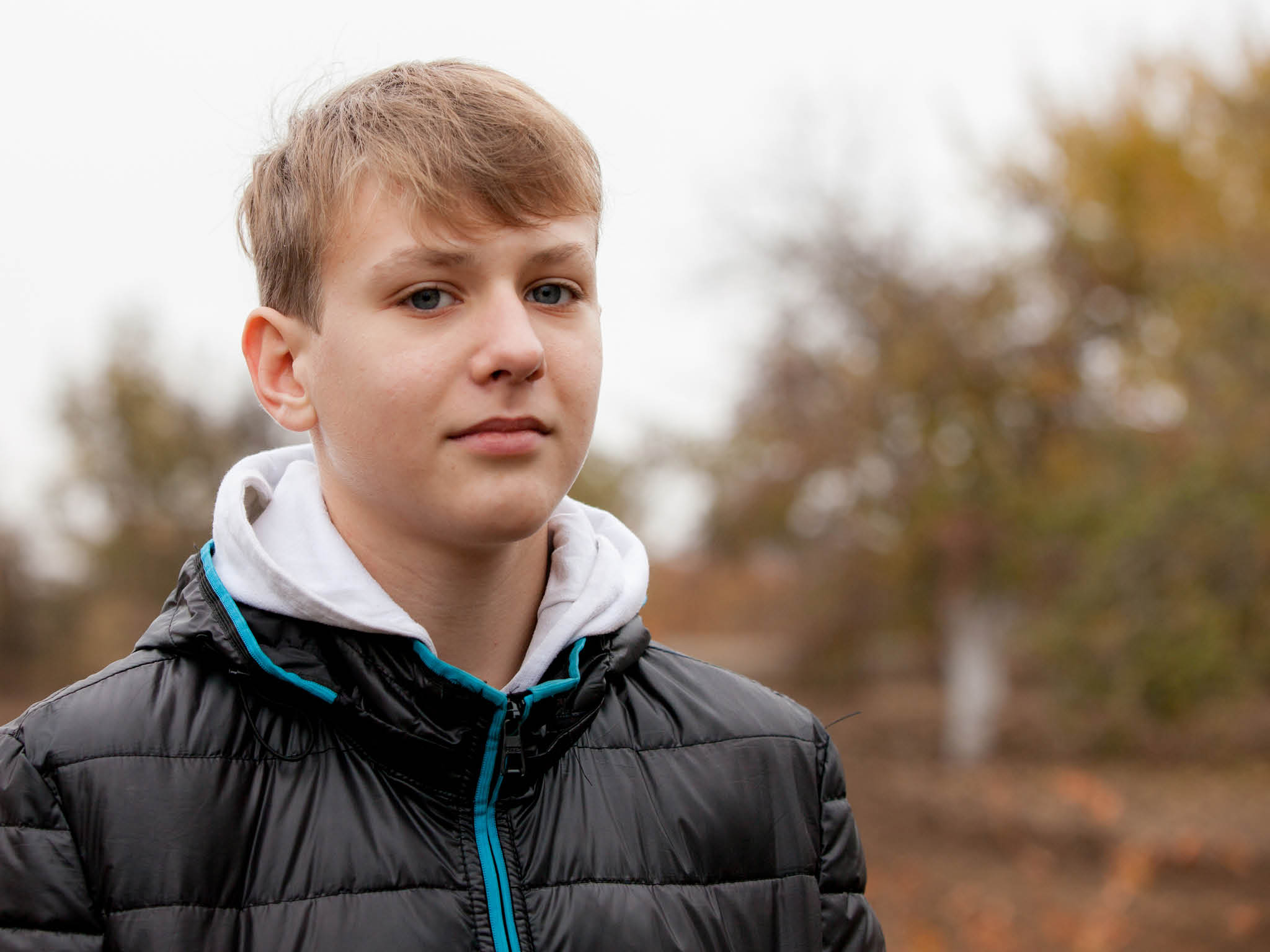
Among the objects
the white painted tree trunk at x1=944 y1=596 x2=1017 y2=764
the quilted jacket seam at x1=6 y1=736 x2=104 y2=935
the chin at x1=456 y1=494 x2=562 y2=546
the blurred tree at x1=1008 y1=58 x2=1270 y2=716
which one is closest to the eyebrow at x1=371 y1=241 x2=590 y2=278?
the chin at x1=456 y1=494 x2=562 y2=546

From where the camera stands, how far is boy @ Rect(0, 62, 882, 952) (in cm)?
145

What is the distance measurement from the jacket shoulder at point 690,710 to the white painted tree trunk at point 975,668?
44.5 ft

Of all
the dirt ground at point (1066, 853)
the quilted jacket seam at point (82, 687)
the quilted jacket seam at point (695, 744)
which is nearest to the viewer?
the quilted jacket seam at point (82, 687)

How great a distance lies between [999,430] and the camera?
1441 centimetres

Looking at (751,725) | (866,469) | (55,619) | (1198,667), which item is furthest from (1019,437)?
(751,725)

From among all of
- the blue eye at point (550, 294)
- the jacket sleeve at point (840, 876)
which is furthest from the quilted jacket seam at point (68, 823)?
the jacket sleeve at point (840, 876)

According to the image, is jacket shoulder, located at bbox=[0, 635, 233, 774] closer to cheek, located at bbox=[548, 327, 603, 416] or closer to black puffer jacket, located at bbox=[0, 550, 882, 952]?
black puffer jacket, located at bbox=[0, 550, 882, 952]

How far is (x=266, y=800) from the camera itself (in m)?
1.51

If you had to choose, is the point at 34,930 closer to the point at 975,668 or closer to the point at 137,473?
the point at 137,473

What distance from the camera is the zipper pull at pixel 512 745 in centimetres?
157

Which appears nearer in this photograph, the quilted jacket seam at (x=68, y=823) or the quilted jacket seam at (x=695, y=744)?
the quilted jacket seam at (x=68, y=823)

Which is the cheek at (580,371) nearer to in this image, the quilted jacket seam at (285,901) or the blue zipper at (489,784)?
the blue zipper at (489,784)

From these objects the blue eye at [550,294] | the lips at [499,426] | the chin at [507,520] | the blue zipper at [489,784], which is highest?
the blue eye at [550,294]

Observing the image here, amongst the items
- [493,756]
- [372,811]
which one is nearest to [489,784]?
[493,756]
